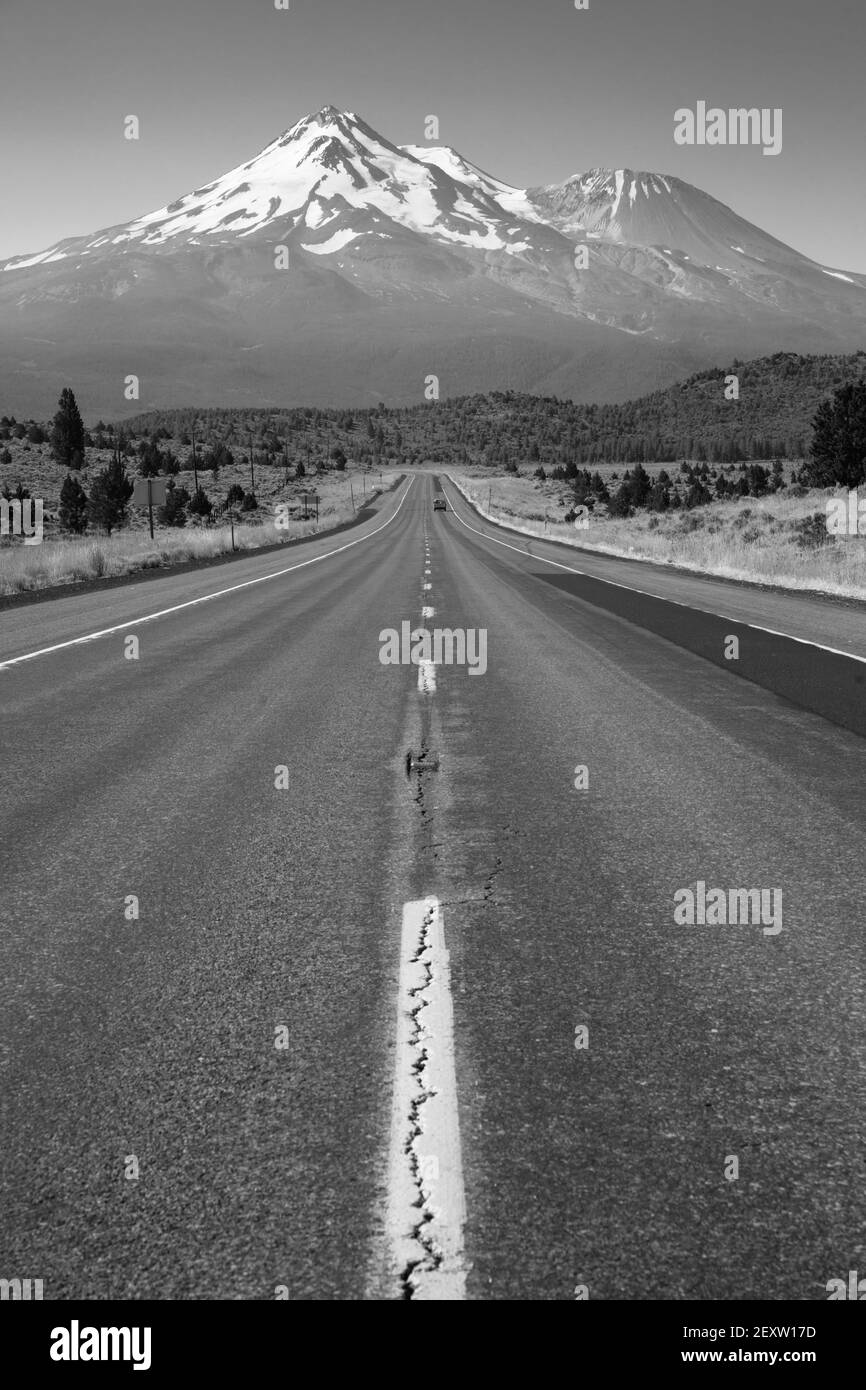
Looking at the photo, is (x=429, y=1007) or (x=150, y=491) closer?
(x=429, y=1007)

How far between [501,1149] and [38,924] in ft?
7.80

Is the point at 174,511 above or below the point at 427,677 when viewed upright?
above

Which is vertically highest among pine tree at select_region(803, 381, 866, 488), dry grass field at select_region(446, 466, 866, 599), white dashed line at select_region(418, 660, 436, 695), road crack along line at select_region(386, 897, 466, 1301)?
pine tree at select_region(803, 381, 866, 488)

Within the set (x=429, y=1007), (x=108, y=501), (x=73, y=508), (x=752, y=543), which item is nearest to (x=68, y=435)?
(x=73, y=508)

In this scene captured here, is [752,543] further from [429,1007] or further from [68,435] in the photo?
[68,435]

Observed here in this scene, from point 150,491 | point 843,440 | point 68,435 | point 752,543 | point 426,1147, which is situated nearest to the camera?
point 426,1147

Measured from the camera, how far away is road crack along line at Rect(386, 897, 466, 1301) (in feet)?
7.64

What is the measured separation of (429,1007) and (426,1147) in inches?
31.9

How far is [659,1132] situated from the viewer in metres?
2.81

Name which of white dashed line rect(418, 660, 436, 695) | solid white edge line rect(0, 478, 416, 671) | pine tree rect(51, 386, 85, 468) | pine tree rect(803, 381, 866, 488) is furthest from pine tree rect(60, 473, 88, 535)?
white dashed line rect(418, 660, 436, 695)

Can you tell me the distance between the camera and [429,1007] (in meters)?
3.54

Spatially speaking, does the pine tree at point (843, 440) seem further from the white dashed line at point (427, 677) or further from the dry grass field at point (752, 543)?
the white dashed line at point (427, 677)

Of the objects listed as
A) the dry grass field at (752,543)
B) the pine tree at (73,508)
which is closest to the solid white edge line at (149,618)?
the dry grass field at (752,543)

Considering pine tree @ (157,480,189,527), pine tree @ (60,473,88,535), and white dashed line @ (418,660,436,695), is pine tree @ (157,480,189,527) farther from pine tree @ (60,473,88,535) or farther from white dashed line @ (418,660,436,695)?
white dashed line @ (418,660,436,695)
